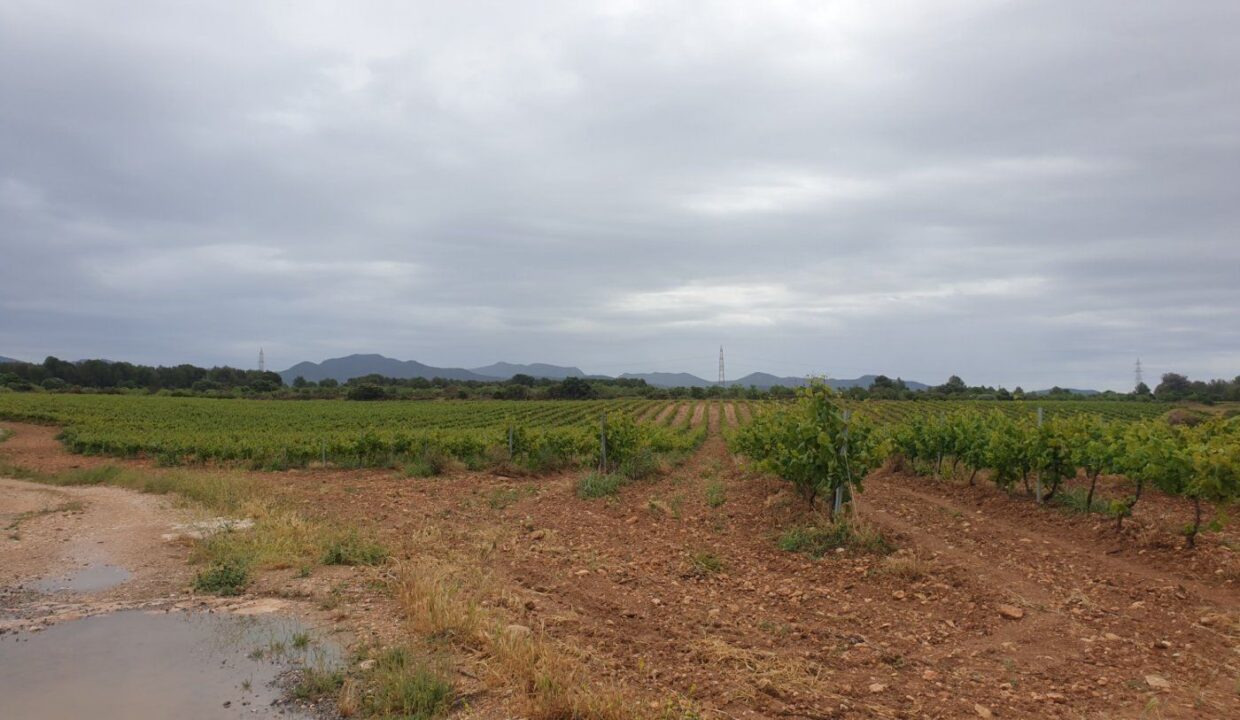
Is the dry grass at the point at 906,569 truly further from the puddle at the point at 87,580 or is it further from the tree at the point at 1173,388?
the tree at the point at 1173,388

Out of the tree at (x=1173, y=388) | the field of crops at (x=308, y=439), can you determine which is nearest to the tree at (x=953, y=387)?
the tree at (x=1173, y=388)

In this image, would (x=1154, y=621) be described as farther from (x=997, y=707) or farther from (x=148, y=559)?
(x=148, y=559)

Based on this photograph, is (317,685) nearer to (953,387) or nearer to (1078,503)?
(1078,503)

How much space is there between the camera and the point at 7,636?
6367 mm

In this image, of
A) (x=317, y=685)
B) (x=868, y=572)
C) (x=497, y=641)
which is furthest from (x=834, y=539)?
(x=317, y=685)

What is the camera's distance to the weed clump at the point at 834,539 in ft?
27.2

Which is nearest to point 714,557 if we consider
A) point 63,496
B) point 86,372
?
point 63,496

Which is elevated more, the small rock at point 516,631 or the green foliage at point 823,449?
the green foliage at point 823,449

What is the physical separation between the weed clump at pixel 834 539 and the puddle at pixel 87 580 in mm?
8517

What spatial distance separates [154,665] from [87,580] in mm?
4038

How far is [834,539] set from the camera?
864 cm

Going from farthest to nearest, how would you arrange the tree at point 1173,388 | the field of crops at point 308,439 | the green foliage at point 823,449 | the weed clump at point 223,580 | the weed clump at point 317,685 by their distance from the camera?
1. the tree at point 1173,388
2. the field of crops at point 308,439
3. the green foliage at point 823,449
4. the weed clump at point 223,580
5. the weed clump at point 317,685

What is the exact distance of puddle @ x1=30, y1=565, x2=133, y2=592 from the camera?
8.26m

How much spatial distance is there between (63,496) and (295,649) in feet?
48.3
